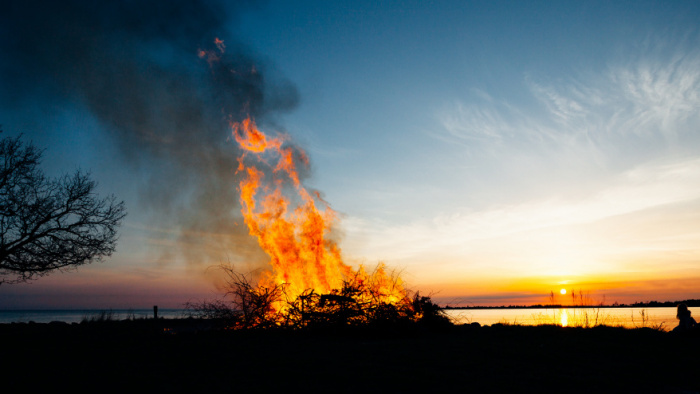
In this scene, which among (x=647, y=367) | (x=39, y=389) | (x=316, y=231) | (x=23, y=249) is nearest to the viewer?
(x=39, y=389)

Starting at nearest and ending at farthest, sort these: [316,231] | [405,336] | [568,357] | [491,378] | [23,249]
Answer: [491,378], [568,357], [405,336], [316,231], [23,249]

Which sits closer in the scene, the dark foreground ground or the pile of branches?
the dark foreground ground

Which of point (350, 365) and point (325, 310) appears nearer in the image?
point (350, 365)

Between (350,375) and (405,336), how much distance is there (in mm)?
7352

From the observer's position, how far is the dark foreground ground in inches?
258

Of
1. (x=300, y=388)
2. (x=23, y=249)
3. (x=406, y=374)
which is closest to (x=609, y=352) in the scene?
(x=406, y=374)

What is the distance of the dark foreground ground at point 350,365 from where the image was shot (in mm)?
6555

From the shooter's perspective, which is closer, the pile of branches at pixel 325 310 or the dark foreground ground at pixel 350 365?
the dark foreground ground at pixel 350 365

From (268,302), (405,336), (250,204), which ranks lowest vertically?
(405,336)

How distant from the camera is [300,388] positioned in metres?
6.38

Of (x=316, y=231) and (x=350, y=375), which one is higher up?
(x=316, y=231)

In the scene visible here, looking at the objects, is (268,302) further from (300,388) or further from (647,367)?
(647,367)

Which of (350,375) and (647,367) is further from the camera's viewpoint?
(647,367)

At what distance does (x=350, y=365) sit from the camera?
8188 millimetres
